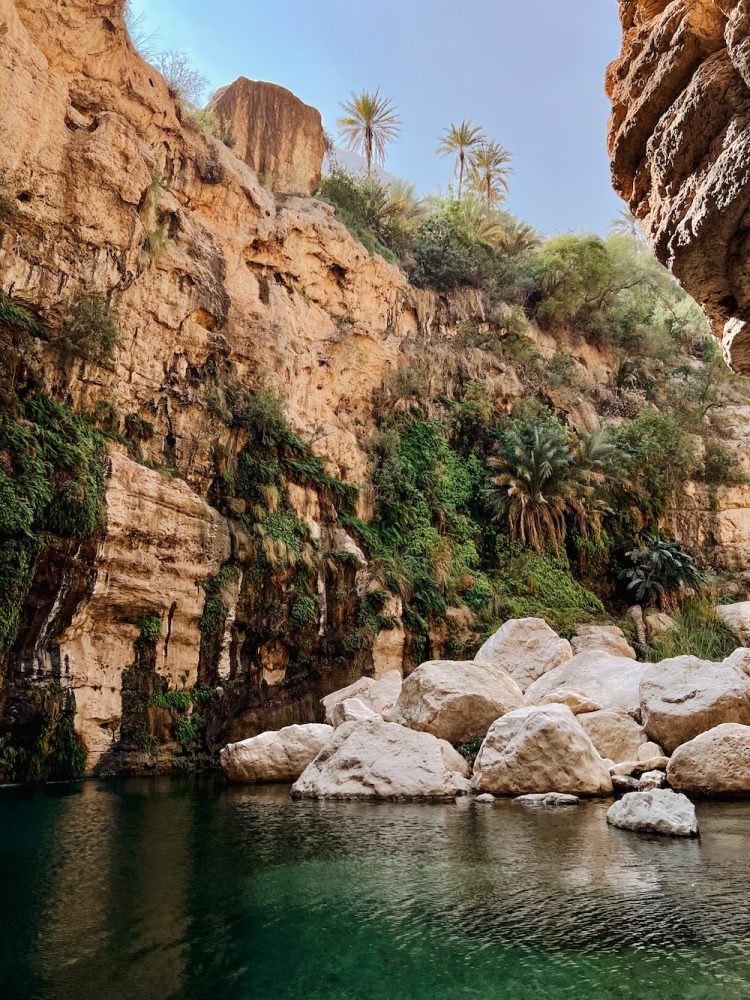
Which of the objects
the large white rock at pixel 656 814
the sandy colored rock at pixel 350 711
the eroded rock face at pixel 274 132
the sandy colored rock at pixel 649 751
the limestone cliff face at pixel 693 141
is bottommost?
the large white rock at pixel 656 814

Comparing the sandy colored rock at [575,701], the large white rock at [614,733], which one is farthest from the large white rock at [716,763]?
the sandy colored rock at [575,701]

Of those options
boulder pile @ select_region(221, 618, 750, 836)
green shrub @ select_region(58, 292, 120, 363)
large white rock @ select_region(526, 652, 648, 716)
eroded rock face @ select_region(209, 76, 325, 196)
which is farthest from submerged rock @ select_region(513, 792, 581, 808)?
eroded rock face @ select_region(209, 76, 325, 196)

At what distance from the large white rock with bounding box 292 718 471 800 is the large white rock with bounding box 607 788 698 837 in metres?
2.55

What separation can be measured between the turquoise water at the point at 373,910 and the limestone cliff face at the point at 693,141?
3667 mm

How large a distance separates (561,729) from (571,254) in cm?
2382

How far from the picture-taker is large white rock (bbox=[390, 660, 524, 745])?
33.0ft

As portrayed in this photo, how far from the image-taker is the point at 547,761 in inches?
320

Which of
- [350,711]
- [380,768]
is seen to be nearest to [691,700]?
[380,768]

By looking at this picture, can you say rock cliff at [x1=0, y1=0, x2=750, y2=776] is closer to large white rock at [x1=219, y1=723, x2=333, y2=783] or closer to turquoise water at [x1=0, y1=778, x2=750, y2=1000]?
large white rock at [x1=219, y1=723, x2=333, y2=783]

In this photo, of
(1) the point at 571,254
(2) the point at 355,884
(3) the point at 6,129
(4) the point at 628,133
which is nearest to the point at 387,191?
(1) the point at 571,254

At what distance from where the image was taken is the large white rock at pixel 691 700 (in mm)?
8453

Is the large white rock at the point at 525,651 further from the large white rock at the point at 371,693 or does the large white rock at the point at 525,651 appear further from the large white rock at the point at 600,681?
the large white rock at the point at 371,693

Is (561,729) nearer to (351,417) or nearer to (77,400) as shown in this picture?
(77,400)

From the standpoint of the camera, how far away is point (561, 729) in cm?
807
